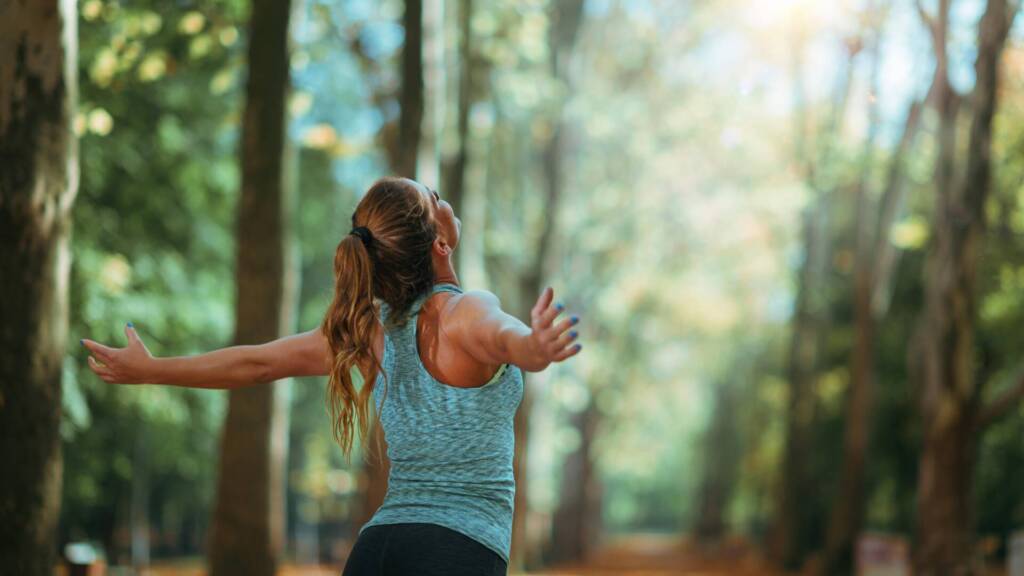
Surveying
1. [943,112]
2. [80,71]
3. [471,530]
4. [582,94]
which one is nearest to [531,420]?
[582,94]

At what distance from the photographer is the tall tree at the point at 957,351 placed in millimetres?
16234

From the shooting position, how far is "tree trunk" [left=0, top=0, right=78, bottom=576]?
6.53 m

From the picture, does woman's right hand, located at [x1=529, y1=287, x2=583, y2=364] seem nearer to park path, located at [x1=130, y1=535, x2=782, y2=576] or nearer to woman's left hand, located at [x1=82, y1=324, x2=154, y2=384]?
woman's left hand, located at [x1=82, y1=324, x2=154, y2=384]

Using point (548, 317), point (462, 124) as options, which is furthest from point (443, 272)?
point (462, 124)

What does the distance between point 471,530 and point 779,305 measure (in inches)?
1596

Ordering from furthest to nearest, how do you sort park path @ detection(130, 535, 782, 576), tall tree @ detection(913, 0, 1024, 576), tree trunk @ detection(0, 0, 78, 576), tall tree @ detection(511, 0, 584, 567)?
park path @ detection(130, 535, 782, 576) < tall tree @ detection(511, 0, 584, 567) < tall tree @ detection(913, 0, 1024, 576) < tree trunk @ detection(0, 0, 78, 576)

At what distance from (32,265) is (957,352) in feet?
A: 39.9

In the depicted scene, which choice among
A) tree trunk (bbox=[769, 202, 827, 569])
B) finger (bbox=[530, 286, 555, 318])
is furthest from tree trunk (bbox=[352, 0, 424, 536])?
tree trunk (bbox=[769, 202, 827, 569])

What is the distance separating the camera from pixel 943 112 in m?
17.6

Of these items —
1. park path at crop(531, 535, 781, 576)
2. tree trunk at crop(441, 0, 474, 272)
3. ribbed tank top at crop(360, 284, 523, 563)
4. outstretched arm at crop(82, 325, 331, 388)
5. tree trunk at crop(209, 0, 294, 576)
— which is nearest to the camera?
ribbed tank top at crop(360, 284, 523, 563)

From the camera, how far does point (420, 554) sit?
340cm

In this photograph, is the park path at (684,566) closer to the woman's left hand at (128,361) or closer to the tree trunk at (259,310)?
the tree trunk at (259,310)

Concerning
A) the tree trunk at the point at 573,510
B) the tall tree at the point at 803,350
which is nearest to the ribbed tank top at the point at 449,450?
the tall tree at the point at 803,350

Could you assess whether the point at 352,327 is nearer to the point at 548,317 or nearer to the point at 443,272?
the point at 443,272
